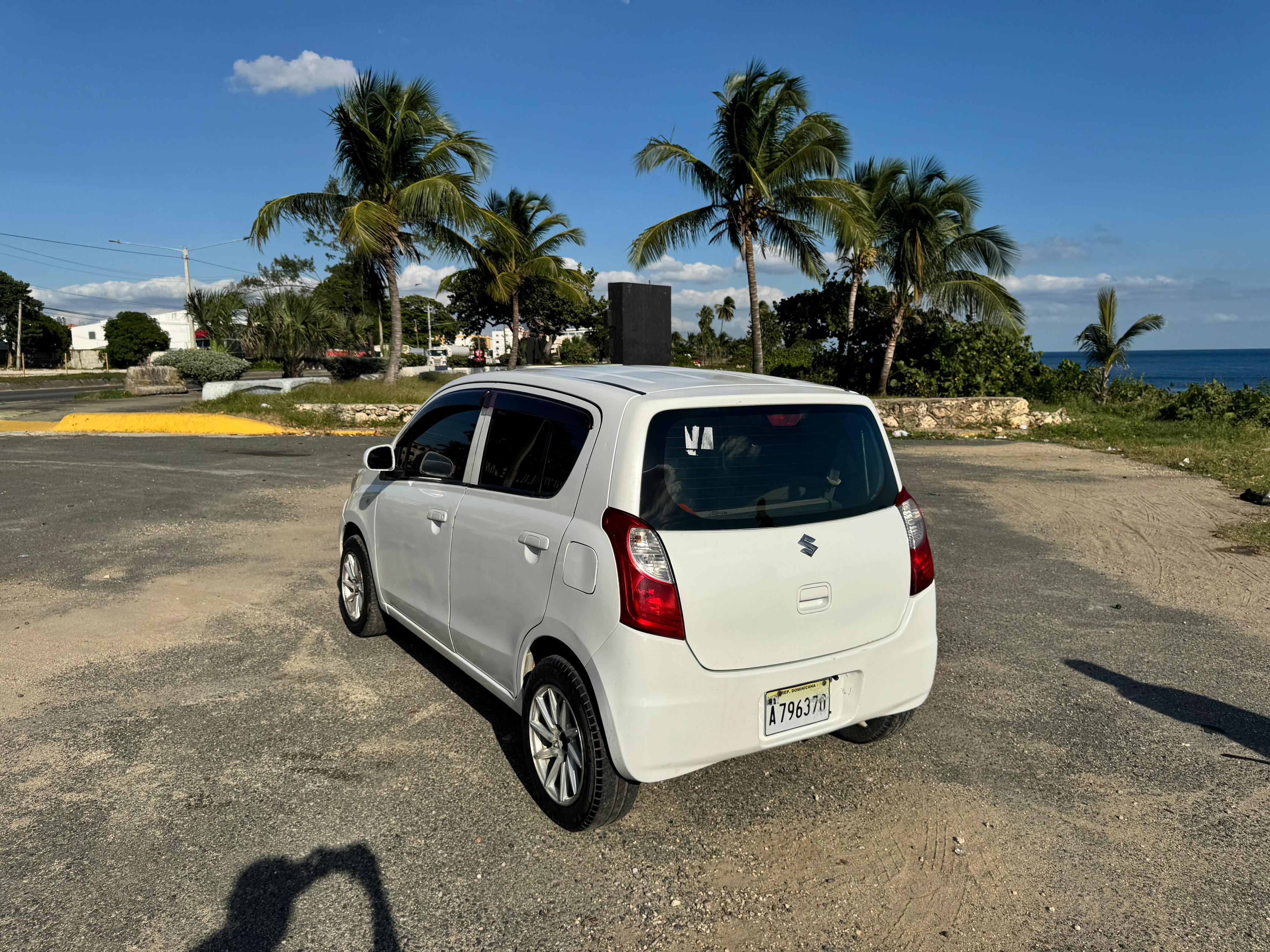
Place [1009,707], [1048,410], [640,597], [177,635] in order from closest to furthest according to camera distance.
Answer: [640,597]
[1009,707]
[177,635]
[1048,410]

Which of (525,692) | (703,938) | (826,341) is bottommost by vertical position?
(703,938)

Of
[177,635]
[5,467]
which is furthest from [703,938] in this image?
[5,467]

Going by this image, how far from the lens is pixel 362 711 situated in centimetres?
427

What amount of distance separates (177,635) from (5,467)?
8.86m

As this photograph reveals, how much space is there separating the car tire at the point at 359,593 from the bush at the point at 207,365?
2275 centimetres

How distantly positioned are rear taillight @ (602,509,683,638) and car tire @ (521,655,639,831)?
38cm

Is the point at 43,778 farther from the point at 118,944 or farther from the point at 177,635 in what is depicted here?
the point at 177,635

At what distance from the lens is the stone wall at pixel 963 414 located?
20.1 m

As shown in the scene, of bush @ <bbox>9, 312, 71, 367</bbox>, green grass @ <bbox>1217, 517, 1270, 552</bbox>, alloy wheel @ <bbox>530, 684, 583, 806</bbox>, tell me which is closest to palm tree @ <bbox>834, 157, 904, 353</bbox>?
green grass @ <bbox>1217, 517, 1270, 552</bbox>

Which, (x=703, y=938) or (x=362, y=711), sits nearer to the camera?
(x=703, y=938)

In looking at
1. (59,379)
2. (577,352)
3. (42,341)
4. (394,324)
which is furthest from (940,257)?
(42,341)

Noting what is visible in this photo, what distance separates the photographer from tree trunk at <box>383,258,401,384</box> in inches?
902

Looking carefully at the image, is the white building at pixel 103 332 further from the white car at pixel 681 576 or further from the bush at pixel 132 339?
the white car at pixel 681 576

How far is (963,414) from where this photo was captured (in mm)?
20234
